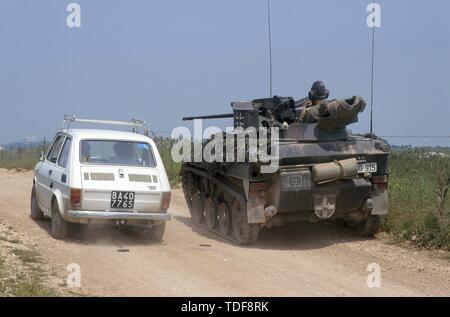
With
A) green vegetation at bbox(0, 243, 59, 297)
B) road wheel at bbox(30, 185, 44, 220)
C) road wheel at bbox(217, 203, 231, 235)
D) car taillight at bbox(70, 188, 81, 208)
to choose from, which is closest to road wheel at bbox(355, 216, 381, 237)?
road wheel at bbox(217, 203, 231, 235)

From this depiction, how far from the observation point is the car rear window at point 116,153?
10.5 m

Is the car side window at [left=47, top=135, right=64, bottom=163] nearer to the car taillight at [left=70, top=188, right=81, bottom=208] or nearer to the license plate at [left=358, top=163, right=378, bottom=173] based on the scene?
the car taillight at [left=70, top=188, right=81, bottom=208]

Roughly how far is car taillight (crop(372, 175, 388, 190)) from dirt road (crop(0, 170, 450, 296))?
88 cm

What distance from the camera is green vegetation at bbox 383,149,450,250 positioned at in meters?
10.5

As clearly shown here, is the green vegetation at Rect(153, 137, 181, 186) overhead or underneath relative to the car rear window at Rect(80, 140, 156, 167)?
underneath

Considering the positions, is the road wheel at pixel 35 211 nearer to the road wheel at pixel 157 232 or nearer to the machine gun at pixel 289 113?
the road wheel at pixel 157 232

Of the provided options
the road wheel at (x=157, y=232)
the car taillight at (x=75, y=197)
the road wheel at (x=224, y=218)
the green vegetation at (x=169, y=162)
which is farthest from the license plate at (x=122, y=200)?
the green vegetation at (x=169, y=162)

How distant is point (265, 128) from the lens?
446 inches

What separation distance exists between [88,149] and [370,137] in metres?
4.57

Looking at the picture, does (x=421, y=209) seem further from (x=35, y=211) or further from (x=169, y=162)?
(x=169, y=162)

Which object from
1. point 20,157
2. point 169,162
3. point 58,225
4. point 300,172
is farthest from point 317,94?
point 20,157

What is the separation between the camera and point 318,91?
1180cm
